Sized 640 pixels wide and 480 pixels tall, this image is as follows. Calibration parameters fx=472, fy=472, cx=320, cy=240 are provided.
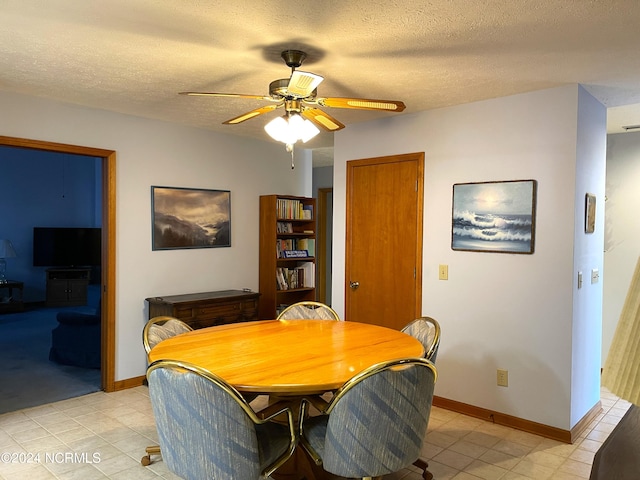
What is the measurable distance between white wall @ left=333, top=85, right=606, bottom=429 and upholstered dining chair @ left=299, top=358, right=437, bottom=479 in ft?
5.55

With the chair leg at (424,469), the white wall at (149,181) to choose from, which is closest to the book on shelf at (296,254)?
the white wall at (149,181)

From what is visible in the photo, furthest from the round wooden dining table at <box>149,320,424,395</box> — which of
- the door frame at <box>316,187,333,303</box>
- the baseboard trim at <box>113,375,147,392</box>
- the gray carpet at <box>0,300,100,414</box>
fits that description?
the door frame at <box>316,187,333,303</box>

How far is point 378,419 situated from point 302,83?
5.17 feet

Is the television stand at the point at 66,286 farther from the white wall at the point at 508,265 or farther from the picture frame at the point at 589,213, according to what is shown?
the picture frame at the point at 589,213

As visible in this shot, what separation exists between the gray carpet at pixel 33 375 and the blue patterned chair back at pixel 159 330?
164 centimetres

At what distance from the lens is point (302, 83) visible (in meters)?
2.30

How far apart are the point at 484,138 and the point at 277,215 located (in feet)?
7.69

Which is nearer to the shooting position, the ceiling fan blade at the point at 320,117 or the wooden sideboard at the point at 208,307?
the ceiling fan blade at the point at 320,117

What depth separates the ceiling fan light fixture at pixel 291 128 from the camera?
2.58 meters

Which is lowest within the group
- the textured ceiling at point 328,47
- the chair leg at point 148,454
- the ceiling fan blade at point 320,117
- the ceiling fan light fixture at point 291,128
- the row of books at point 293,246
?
the chair leg at point 148,454

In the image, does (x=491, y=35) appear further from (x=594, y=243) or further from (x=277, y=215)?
(x=277, y=215)

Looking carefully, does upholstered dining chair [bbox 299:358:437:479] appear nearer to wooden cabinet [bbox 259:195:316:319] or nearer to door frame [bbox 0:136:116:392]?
door frame [bbox 0:136:116:392]

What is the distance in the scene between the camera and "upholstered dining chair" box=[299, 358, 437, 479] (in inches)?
74.7

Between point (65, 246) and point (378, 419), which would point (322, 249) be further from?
point (378, 419)
